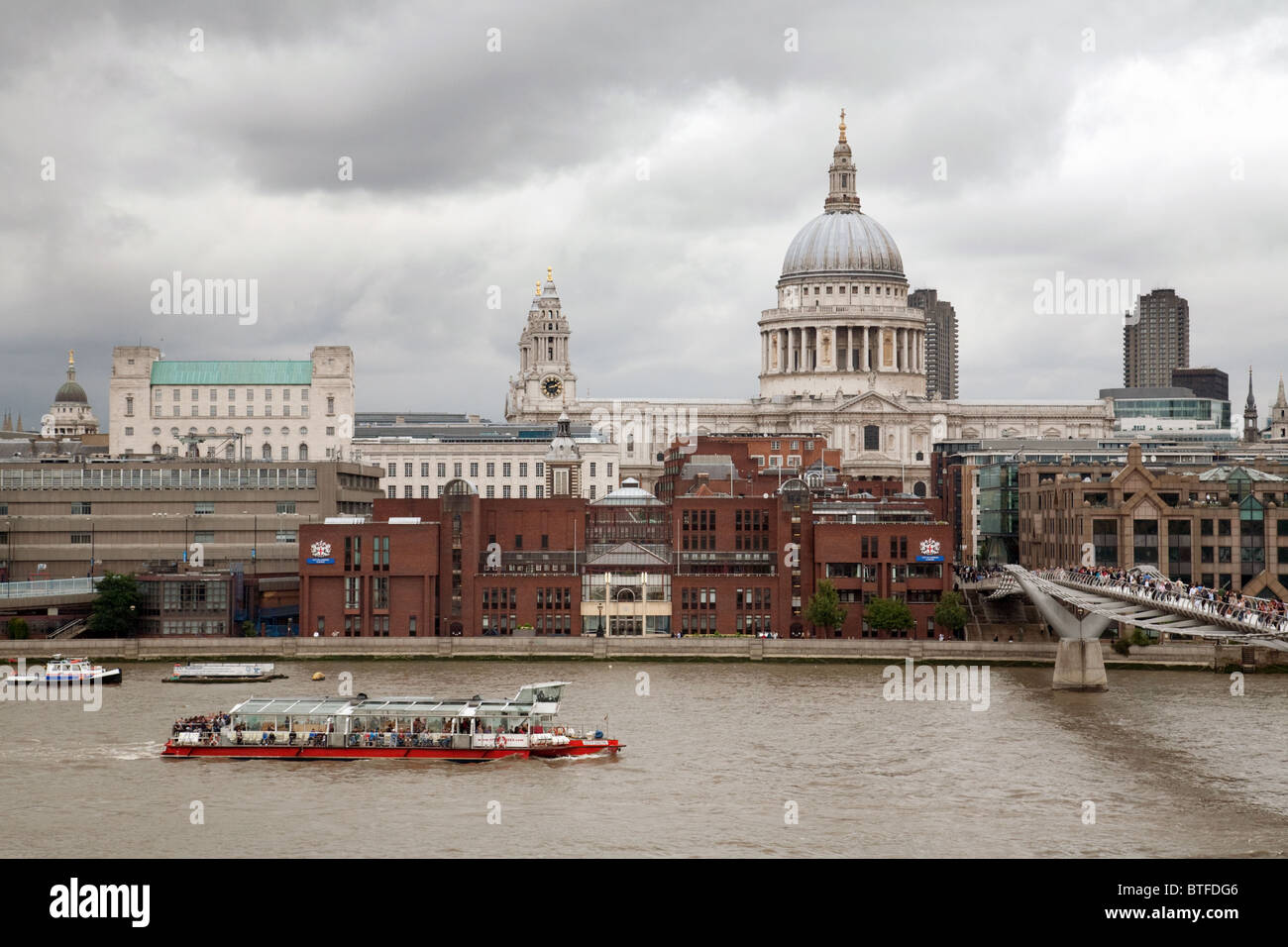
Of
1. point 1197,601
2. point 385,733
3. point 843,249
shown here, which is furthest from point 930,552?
point 843,249

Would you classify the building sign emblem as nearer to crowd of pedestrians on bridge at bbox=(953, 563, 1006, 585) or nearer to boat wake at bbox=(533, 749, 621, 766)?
crowd of pedestrians on bridge at bbox=(953, 563, 1006, 585)

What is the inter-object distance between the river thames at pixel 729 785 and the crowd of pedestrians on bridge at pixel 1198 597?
3.74 meters

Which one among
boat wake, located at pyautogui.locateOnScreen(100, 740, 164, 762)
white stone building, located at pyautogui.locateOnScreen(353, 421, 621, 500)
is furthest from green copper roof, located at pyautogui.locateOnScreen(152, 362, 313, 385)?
boat wake, located at pyautogui.locateOnScreen(100, 740, 164, 762)

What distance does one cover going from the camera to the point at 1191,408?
633 ft

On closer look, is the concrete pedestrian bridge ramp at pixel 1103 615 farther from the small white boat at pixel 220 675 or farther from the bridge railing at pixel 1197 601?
the small white boat at pixel 220 675

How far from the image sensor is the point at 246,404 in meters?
140

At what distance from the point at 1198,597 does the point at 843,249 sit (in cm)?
12314

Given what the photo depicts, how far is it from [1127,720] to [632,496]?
37.4 metres

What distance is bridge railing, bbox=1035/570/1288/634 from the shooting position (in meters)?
46.4

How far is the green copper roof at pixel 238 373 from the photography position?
14050cm

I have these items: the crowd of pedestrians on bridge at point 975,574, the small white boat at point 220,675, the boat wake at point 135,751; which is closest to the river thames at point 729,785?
the boat wake at point 135,751
